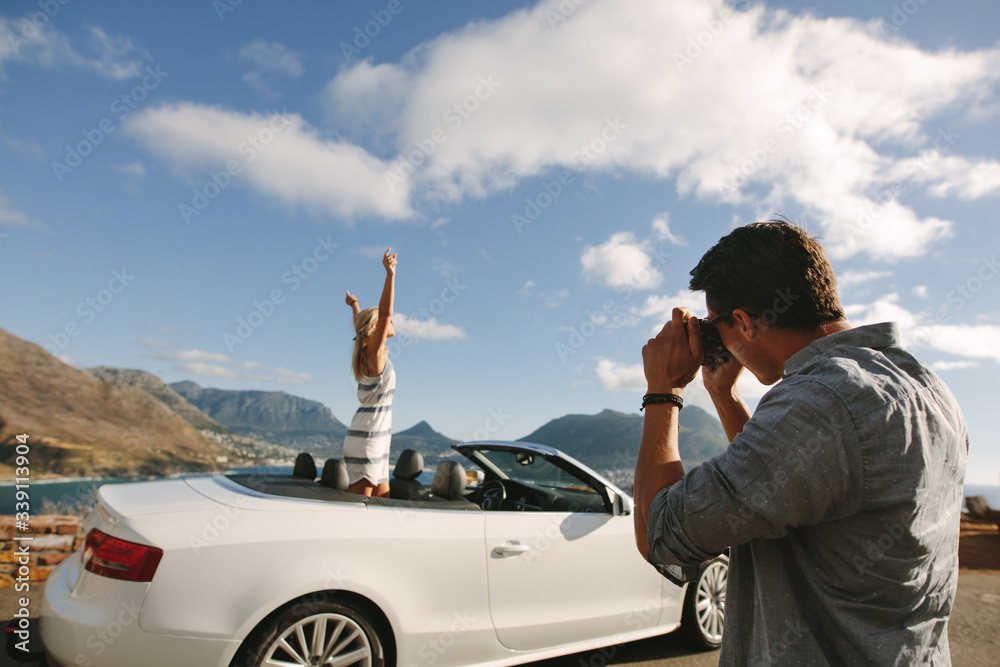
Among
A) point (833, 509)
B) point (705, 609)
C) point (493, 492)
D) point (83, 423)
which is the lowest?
point (705, 609)

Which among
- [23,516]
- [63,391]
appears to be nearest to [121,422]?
[63,391]

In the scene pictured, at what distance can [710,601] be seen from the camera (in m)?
4.05

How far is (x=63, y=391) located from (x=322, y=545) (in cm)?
5440

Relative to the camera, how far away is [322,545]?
2611 mm

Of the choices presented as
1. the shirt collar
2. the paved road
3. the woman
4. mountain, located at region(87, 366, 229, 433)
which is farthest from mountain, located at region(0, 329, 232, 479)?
the shirt collar

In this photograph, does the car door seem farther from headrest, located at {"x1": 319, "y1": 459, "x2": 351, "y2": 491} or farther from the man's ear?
the man's ear

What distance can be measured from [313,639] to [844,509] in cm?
251

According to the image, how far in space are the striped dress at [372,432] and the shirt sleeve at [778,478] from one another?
295cm

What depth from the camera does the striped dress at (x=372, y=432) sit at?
362 cm

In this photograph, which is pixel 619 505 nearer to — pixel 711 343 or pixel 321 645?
pixel 321 645

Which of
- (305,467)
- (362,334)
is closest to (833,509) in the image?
(362,334)

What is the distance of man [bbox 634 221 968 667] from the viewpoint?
2.90 feet

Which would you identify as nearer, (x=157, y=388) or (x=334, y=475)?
(x=334, y=475)

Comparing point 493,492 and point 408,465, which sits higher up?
point 408,465
